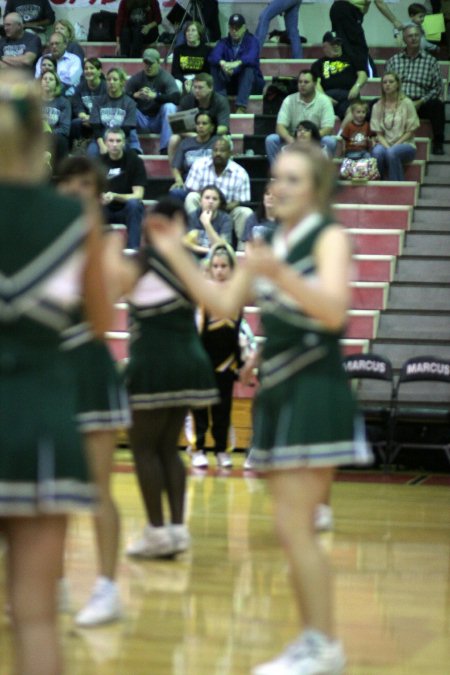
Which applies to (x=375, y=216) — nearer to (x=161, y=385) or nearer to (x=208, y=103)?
(x=208, y=103)

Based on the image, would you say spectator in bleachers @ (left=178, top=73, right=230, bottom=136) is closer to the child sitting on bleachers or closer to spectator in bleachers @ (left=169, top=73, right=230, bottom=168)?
spectator in bleachers @ (left=169, top=73, right=230, bottom=168)

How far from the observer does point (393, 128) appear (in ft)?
39.1

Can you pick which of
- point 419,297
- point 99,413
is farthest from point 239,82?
point 99,413

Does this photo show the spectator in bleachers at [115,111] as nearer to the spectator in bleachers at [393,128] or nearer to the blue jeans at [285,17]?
the blue jeans at [285,17]

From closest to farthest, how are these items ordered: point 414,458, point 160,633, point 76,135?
1. point 160,633
2. point 414,458
3. point 76,135

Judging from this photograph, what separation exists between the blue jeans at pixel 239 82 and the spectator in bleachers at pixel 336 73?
0.70m

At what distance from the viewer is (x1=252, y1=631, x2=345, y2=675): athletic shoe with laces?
355cm

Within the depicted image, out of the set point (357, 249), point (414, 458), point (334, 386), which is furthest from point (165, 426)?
point (357, 249)

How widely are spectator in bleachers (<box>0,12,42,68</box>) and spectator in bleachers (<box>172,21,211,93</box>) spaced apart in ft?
5.26

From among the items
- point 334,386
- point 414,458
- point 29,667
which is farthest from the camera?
point 414,458

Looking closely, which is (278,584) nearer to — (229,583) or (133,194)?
(229,583)

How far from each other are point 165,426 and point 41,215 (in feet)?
10.8

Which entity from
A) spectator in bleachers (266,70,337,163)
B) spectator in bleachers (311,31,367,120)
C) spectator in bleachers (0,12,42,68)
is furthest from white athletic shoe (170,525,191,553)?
spectator in bleachers (0,12,42,68)

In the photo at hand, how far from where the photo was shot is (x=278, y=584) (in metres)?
5.34
